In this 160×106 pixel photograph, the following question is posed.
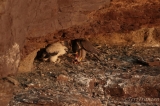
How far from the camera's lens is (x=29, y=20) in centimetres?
539

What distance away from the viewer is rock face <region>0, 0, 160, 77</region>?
5273mm

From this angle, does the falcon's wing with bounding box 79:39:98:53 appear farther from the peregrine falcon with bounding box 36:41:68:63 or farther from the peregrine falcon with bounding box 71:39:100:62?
the peregrine falcon with bounding box 36:41:68:63

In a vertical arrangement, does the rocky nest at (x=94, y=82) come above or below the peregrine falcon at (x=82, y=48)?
below

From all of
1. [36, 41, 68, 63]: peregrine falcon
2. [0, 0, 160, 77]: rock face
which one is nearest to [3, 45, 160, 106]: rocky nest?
[36, 41, 68, 63]: peregrine falcon

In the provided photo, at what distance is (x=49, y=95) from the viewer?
531 cm

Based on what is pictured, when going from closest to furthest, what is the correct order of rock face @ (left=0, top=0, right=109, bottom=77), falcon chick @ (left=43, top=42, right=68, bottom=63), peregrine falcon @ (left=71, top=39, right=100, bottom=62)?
rock face @ (left=0, top=0, right=109, bottom=77) < falcon chick @ (left=43, top=42, right=68, bottom=63) < peregrine falcon @ (left=71, top=39, right=100, bottom=62)

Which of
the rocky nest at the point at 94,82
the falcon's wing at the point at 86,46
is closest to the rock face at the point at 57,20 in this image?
the rocky nest at the point at 94,82

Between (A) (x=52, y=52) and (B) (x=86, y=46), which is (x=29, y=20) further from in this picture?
(B) (x=86, y=46)

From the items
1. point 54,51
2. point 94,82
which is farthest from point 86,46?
point 94,82

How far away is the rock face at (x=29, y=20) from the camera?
17.2ft

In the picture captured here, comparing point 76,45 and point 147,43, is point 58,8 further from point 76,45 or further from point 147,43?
point 147,43

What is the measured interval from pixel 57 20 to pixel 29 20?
372 millimetres

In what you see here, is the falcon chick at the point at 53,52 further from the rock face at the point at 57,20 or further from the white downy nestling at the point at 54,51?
the rock face at the point at 57,20

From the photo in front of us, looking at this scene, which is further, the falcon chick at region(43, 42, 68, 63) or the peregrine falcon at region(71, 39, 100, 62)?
the peregrine falcon at region(71, 39, 100, 62)
